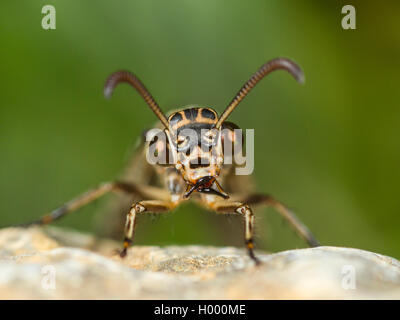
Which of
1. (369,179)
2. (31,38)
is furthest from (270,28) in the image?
(31,38)

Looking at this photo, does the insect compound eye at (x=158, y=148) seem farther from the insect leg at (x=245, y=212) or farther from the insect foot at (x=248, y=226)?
the insect foot at (x=248, y=226)

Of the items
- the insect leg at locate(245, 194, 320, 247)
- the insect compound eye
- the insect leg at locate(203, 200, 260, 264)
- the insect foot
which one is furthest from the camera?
the insect leg at locate(245, 194, 320, 247)

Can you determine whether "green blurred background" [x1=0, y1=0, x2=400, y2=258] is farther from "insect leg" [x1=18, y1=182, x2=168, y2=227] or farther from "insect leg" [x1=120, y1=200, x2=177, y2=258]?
"insect leg" [x1=120, y1=200, x2=177, y2=258]

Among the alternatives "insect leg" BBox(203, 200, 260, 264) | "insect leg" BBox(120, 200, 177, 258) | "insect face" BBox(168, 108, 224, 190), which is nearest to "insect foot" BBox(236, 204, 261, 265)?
"insect leg" BBox(203, 200, 260, 264)

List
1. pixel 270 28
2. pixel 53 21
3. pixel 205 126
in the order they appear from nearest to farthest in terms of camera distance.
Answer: pixel 205 126 < pixel 53 21 < pixel 270 28

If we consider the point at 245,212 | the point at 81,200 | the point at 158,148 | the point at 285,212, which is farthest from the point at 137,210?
the point at 285,212

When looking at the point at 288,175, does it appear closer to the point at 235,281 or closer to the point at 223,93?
the point at 223,93
